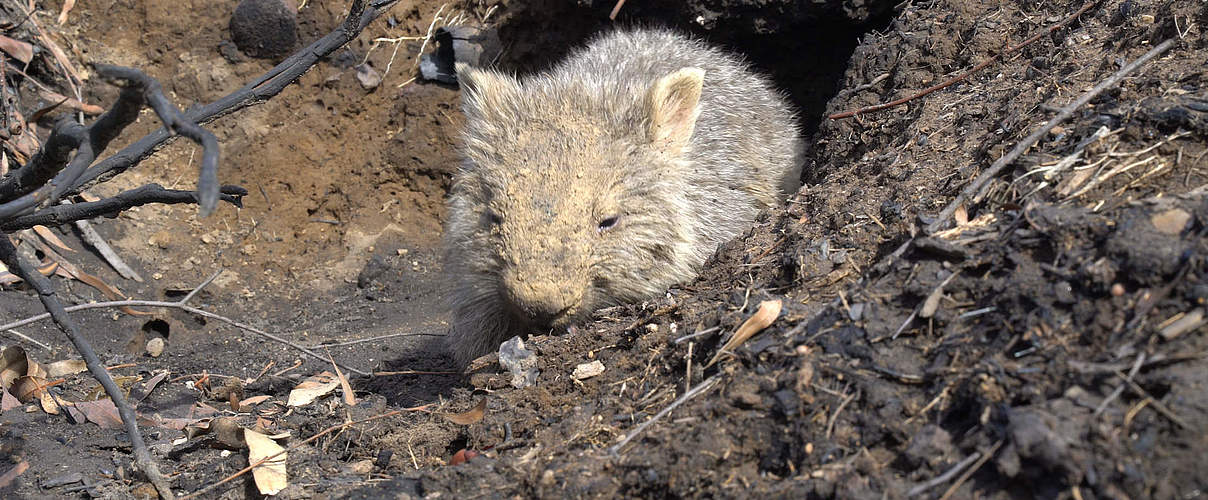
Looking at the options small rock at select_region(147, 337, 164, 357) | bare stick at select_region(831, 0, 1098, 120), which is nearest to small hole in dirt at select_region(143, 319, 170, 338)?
small rock at select_region(147, 337, 164, 357)

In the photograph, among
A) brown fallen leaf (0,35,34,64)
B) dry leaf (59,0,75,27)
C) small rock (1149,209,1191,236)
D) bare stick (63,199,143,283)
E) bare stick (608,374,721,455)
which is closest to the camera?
small rock (1149,209,1191,236)

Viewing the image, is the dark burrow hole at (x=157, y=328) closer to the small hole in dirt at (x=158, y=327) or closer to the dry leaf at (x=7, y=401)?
the small hole in dirt at (x=158, y=327)

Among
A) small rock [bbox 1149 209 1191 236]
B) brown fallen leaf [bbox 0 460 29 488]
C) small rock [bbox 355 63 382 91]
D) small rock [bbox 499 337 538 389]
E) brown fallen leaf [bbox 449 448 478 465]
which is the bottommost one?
brown fallen leaf [bbox 449 448 478 465]

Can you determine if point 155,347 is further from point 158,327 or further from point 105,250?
point 105,250

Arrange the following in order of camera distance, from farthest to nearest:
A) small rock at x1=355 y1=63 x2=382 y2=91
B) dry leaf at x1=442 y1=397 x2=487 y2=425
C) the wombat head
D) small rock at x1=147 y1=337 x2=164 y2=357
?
small rock at x1=355 y1=63 x2=382 y2=91, small rock at x1=147 y1=337 x2=164 y2=357, the wombat head, dry leaf at x1=442 y1=397 x2=487 y2=425

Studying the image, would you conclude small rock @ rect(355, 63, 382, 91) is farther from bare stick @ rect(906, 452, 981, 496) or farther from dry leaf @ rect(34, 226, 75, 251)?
bare stick @ rect(906, 452, 981, 496)

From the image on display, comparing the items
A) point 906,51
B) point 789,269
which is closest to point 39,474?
point 789,269
